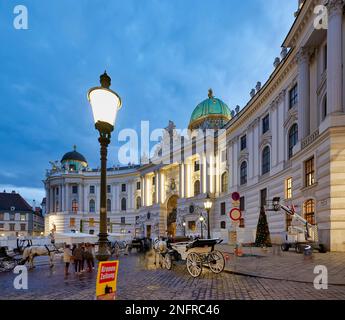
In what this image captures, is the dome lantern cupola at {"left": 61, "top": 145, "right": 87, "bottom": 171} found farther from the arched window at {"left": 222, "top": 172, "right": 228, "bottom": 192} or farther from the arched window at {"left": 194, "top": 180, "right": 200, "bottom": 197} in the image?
the arched window at {"left": 222, "top": 172, "right": 228, "bottom": 192}

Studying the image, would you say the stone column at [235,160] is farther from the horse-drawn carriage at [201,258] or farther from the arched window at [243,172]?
the horse-drawn carriage at [201,258]

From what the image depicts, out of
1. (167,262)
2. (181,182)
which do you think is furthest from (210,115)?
(167,262)

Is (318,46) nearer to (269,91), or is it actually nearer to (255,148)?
(269,91)

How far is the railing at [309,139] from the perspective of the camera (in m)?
21.6

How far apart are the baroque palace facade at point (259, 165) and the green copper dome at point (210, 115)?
199 mm

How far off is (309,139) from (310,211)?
5197 mm

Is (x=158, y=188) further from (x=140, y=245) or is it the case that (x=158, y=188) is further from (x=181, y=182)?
(x=140, y=245)

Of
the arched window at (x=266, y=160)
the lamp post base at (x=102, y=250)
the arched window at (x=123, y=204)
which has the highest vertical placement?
the arched window at (x=266, y=160)

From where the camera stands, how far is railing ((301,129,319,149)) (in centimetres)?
2162

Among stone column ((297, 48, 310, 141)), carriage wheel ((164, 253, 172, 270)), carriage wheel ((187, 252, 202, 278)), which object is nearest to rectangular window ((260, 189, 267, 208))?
stone column ((297, 48, 310, 141))

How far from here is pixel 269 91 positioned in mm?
33844

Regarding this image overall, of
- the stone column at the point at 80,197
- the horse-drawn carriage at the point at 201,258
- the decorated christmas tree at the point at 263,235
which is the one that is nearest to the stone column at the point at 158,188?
the stone column at the point at 80,197

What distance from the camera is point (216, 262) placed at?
12.7m

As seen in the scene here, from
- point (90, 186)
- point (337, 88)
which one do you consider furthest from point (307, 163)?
point (90, 186)
